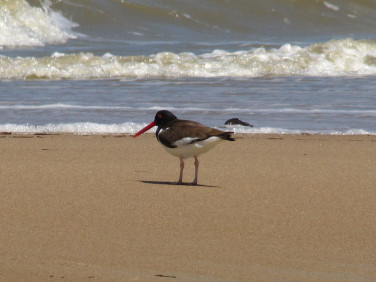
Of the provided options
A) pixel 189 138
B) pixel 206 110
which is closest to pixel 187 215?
pixel 189 138

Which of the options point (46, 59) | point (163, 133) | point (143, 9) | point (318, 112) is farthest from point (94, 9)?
point (163, 133)

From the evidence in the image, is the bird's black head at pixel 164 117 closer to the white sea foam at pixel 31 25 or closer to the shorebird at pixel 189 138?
the shorebird at pixel 189 138

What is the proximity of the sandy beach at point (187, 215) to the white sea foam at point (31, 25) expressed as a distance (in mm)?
14311

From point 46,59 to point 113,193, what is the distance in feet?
36.3

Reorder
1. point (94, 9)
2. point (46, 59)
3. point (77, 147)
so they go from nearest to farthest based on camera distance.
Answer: point (77, 147), point (46, 59), point (94, 9)

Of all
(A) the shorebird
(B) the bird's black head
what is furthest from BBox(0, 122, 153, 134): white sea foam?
(A) the shorebird

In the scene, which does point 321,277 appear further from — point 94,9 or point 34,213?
point 94,9

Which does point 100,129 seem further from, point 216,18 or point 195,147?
point 216,18

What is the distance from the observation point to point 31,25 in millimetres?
22875

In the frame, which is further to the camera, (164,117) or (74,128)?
(74,128)

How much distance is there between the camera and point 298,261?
4133 millimetres

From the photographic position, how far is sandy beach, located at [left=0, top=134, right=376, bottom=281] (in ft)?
13.2

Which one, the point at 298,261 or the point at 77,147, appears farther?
the point at 77,147

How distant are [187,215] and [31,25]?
18795mm
